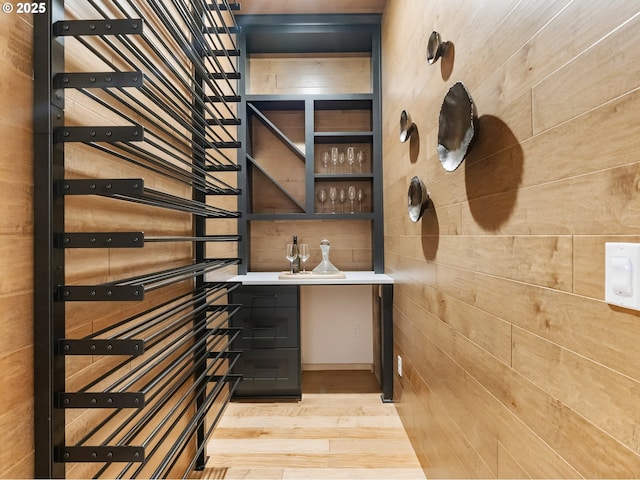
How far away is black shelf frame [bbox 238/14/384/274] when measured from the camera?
2988mm

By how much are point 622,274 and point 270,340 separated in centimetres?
229

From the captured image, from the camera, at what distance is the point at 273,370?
271cm

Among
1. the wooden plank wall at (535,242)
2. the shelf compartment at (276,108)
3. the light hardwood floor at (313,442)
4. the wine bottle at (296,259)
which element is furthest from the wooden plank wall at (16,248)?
the shelf compartment at (276,108)

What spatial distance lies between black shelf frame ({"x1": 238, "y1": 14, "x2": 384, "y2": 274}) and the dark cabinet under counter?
16.9 inches

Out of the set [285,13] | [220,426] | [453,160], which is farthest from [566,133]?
[285,13]

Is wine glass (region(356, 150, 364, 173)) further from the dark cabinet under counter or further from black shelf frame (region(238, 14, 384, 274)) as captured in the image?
the dark cabinet under counter

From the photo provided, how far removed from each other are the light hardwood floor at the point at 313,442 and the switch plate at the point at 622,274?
1.58 meters

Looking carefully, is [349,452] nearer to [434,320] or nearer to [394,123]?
[434,320]

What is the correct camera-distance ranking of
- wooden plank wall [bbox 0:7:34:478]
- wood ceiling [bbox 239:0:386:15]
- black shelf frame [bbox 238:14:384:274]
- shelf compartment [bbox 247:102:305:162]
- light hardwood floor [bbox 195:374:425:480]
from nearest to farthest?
wooden plank wall [bbox 0:7:34:478]
light hardwood floor [bbox 195:374:425:480]
wood ceiling [bbox 239:0:386:15]
black shelf frame [bbox 238:14:384:274]
shelf compartment [bbox 247:102:305:162]

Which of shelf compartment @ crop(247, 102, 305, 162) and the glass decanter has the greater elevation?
shelf compartment @ crop(247, 102, 305, 162)

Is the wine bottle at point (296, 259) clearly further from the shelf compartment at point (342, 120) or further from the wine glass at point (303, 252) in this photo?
the shelf compartment at point (342, 120)

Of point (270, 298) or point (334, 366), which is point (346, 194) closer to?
point (270, 298)

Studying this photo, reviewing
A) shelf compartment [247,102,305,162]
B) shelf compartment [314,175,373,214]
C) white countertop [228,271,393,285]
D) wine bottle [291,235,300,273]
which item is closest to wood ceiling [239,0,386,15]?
shelf compartment [247,102,305,162]

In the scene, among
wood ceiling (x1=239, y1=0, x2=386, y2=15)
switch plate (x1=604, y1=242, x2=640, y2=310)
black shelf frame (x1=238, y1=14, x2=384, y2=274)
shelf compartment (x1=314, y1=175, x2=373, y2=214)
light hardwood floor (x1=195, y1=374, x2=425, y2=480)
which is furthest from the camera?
shelf compartment (x1=314, y1=175, x2=373, y2=214)
